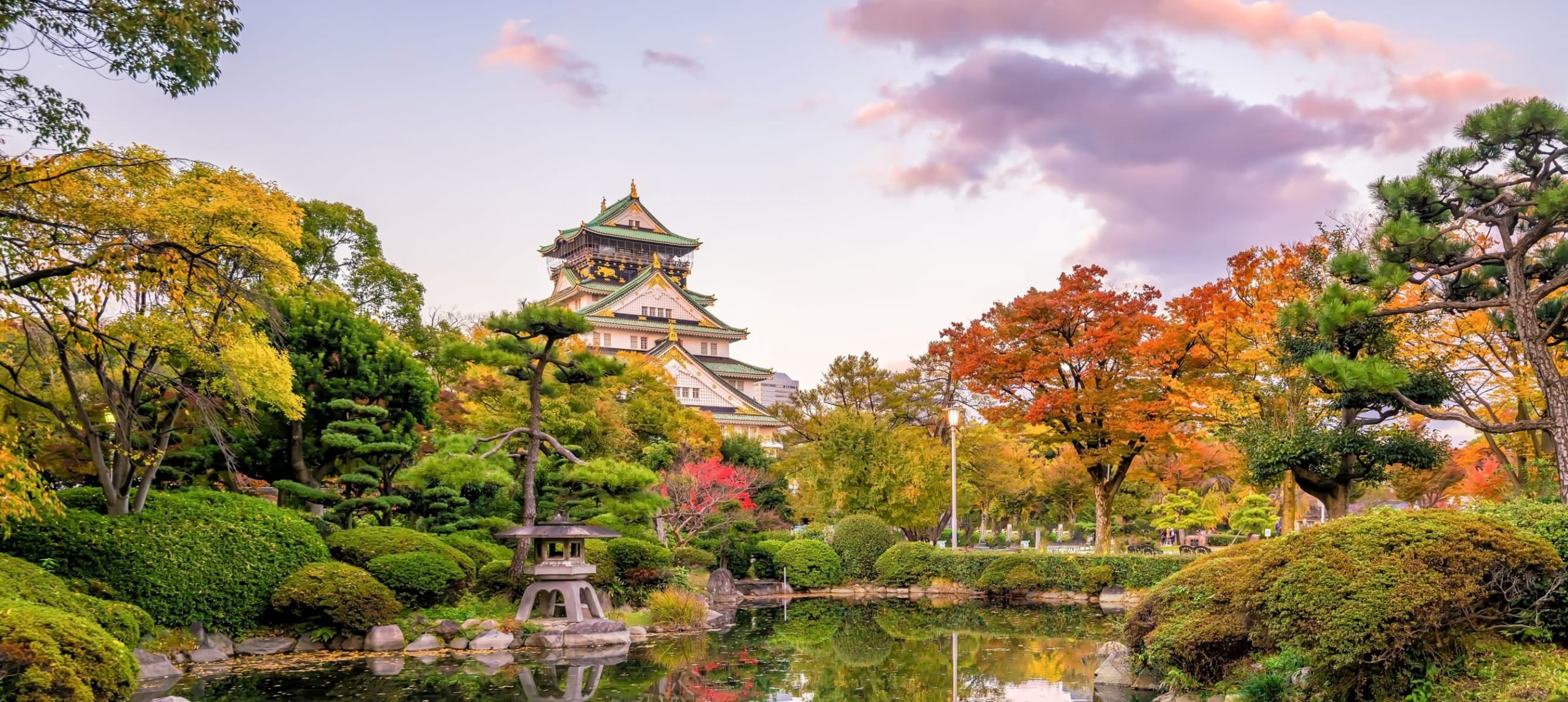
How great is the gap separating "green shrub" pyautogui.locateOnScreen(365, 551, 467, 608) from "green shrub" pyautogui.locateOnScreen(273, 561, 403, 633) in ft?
1.62

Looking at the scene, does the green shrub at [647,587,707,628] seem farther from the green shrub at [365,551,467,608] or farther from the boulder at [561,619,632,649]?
the green shrub at [365,551,467,608]

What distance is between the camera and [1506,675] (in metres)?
7.05

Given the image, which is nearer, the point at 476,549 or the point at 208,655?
the point at 208,655

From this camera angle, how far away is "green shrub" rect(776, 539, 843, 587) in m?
25.2

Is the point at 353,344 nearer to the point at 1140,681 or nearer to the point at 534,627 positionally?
the point at 534,627

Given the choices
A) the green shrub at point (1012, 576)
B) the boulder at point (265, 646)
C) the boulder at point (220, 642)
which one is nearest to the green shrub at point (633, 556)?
the boulder at point (265, 646)

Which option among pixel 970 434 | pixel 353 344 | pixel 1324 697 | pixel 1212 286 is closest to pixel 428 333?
pixel 353 344

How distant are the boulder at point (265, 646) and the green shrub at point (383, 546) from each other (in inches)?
57.9

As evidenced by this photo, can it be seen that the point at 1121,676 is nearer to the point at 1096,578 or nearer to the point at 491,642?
the point at 491,642

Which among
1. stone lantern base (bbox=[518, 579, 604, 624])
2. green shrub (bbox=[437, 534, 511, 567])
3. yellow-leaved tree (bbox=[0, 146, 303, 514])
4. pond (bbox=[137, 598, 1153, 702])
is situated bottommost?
pond (bbox=[137, 598, 1153, 702])

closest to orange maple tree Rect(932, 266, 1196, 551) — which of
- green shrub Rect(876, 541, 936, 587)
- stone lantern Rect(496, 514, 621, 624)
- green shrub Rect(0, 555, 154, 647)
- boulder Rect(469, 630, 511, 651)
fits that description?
green shrub Rect(876, 541, 936, 587)

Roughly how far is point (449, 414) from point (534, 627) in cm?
1110

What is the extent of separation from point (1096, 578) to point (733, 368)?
88.7ft

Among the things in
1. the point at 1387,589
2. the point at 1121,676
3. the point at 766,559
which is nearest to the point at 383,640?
the point at 1121,676
